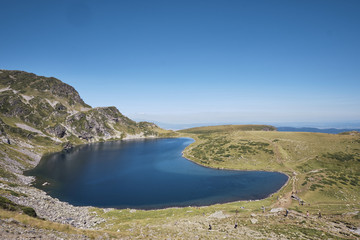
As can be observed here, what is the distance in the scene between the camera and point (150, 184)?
77.7 m

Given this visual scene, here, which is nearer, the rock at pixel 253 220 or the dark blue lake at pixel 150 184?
the rock at pixel 253 220

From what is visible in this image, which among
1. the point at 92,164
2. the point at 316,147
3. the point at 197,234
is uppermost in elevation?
the point at 316,147

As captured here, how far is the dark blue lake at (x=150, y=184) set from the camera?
201ft

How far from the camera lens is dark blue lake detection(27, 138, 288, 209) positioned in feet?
201

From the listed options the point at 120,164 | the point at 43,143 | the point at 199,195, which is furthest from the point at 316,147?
the point at 43,143

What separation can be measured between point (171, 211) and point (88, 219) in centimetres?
2151

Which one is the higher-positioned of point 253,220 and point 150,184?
point 253,220

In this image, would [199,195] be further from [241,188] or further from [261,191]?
[261,191]

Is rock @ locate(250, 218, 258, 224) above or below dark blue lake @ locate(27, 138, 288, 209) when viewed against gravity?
above

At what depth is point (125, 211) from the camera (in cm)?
5116

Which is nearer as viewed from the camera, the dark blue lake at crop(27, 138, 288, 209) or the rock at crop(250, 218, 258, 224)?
the rock at crop(250, 218, 258, 224)

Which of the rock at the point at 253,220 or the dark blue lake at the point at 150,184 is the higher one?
the rock at the point at 253,220

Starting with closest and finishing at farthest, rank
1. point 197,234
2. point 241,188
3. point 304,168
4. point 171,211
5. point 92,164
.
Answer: point 197,234
point 171,211
point 241,188
point 304,168
point 92,164

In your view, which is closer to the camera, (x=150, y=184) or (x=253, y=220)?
(x=253, y=220)
